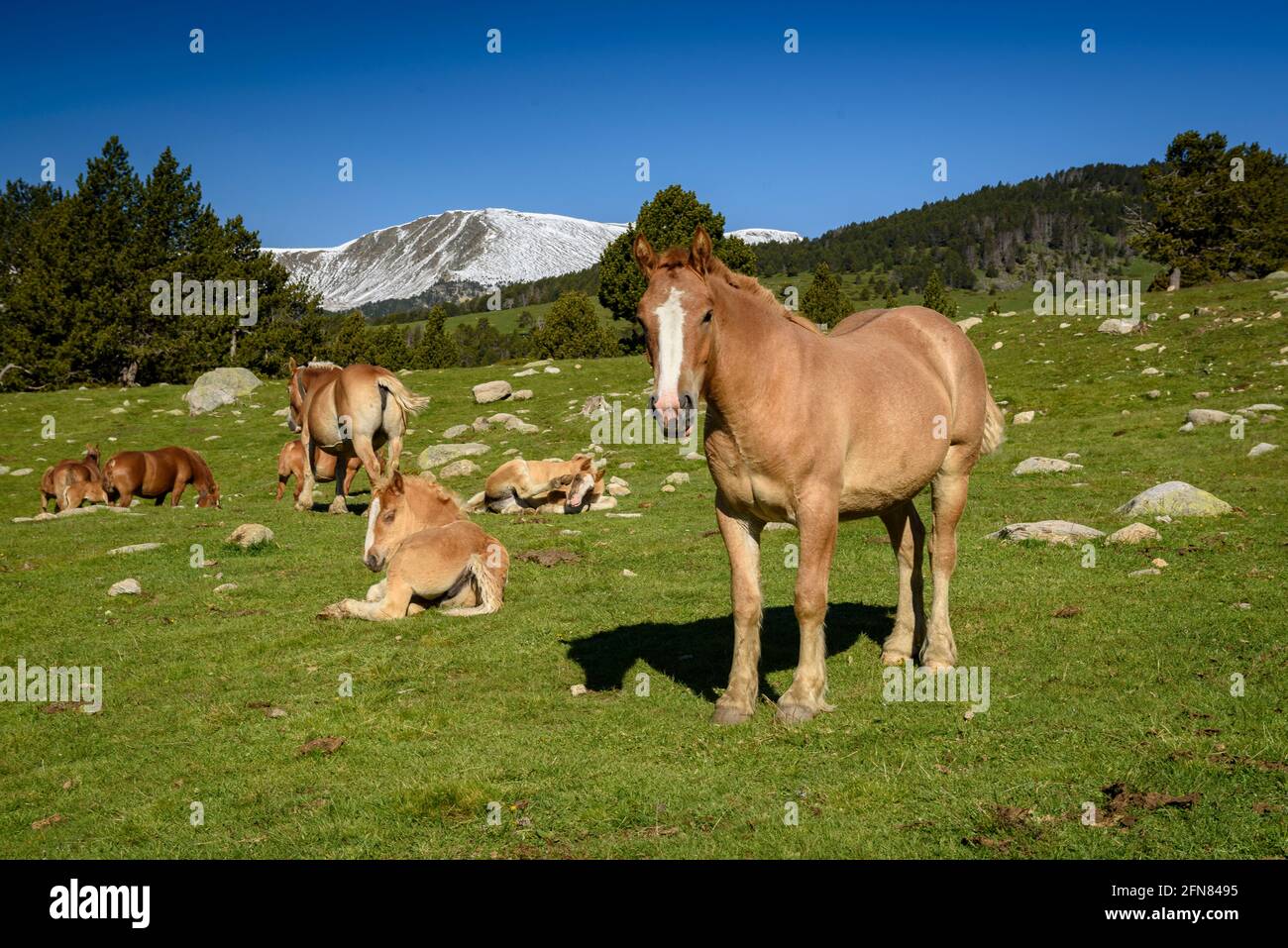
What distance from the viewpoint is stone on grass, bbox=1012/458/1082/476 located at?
19.3 meters

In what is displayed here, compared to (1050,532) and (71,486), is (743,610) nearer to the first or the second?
(1050,532)

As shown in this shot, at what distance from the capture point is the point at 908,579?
368 inches

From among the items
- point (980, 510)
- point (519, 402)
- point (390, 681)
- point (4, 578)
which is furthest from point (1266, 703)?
point (519, 402)

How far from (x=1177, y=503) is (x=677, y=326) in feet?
37.3

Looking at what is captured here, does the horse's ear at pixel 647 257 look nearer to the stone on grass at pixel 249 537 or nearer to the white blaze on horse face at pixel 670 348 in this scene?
the white blaze on horse face at pixel 670 348

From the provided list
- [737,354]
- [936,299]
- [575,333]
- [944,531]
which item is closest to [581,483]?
[944,531]

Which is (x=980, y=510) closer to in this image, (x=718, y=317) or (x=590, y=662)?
(x=590, y=662)

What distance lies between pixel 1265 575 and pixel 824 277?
8322 centimetres

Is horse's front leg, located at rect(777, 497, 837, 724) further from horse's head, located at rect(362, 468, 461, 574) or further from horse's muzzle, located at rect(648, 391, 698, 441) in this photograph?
horse's head, located at rect(362, 468, 461, 574)

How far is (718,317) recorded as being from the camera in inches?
265

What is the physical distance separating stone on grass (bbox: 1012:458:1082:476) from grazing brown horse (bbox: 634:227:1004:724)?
11.8 meters

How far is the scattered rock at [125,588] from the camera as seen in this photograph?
13.1 m

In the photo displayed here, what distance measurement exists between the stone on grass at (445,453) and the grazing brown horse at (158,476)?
569cm
